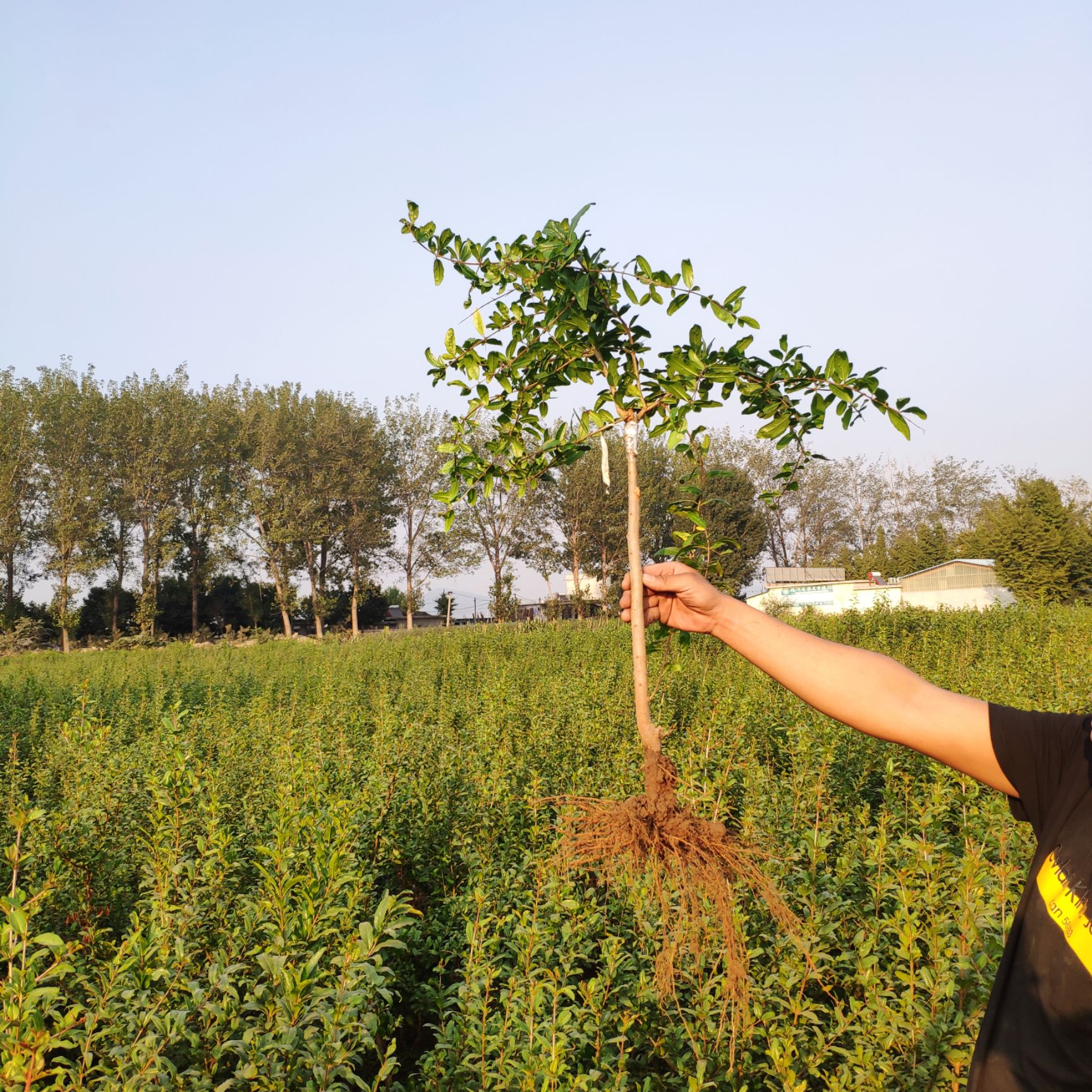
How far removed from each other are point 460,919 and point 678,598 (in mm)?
2129

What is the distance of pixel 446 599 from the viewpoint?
43.2 m

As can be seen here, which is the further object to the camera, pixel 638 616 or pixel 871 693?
pixel 638 616

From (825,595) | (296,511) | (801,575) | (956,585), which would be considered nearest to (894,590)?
(825,595)

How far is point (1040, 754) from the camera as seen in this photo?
5.07ft

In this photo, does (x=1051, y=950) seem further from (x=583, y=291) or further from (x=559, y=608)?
(x=559, y=608)

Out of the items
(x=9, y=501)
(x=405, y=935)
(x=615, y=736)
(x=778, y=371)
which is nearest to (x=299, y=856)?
(x=405, y=935)

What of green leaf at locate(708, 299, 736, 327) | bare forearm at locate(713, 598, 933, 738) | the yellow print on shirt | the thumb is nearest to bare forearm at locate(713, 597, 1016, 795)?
bare forearm at locate(713, 598, 933, 738)

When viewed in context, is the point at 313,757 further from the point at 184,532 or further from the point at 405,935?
the point at 184,532

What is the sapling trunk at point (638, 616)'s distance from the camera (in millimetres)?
1990

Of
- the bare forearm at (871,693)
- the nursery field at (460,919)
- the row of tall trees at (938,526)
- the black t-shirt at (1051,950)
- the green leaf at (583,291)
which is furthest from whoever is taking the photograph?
the row of tall trees at (938,526)

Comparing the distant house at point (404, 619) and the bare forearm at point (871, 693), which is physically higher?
the bare forearm at point (871, 693)

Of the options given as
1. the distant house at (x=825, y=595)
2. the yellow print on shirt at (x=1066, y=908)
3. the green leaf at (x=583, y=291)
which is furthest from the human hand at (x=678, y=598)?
the distant house at (x=825, y=595)

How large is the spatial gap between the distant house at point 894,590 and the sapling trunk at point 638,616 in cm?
2094

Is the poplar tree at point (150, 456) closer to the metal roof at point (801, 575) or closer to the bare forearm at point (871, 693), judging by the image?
the metal roof at point (801, 575)
